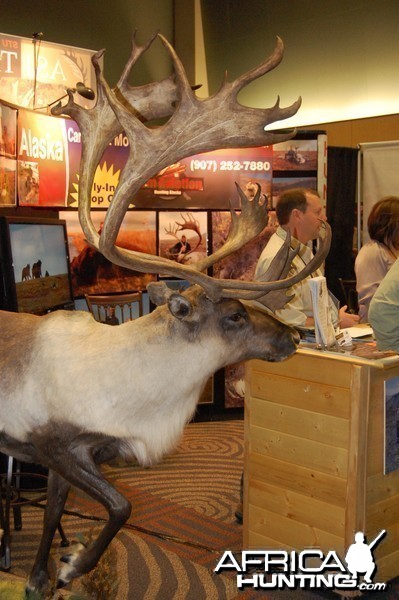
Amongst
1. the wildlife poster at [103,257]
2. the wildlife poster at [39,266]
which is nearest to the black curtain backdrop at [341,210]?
the wildlife poster at [103,257]

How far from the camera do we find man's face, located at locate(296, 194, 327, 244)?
13.3ft

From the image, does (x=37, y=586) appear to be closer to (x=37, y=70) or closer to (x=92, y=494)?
(x=92, y=494)

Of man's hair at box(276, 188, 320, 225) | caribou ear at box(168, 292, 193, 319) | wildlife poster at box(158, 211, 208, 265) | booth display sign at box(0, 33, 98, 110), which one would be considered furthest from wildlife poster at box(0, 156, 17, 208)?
caribou ear at box(168, 292, 193, 319)

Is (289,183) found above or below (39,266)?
above

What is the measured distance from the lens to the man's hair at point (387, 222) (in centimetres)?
461

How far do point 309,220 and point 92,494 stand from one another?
2.50 meters

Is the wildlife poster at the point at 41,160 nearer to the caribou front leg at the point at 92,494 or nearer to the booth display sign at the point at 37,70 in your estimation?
the booth display sign at the point at 37,70

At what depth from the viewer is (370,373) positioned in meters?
2.99

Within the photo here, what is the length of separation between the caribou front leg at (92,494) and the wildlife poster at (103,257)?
363cm

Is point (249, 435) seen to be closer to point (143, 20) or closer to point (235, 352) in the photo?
point (235, 352)

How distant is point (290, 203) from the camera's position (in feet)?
13.5

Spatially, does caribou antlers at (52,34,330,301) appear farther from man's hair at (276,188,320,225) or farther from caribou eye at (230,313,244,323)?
man's hair at (276,188,320,225)

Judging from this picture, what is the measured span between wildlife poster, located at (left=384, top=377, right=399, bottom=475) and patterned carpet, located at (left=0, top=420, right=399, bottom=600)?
580 mm

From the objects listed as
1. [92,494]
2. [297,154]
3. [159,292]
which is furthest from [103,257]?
[92,494]
